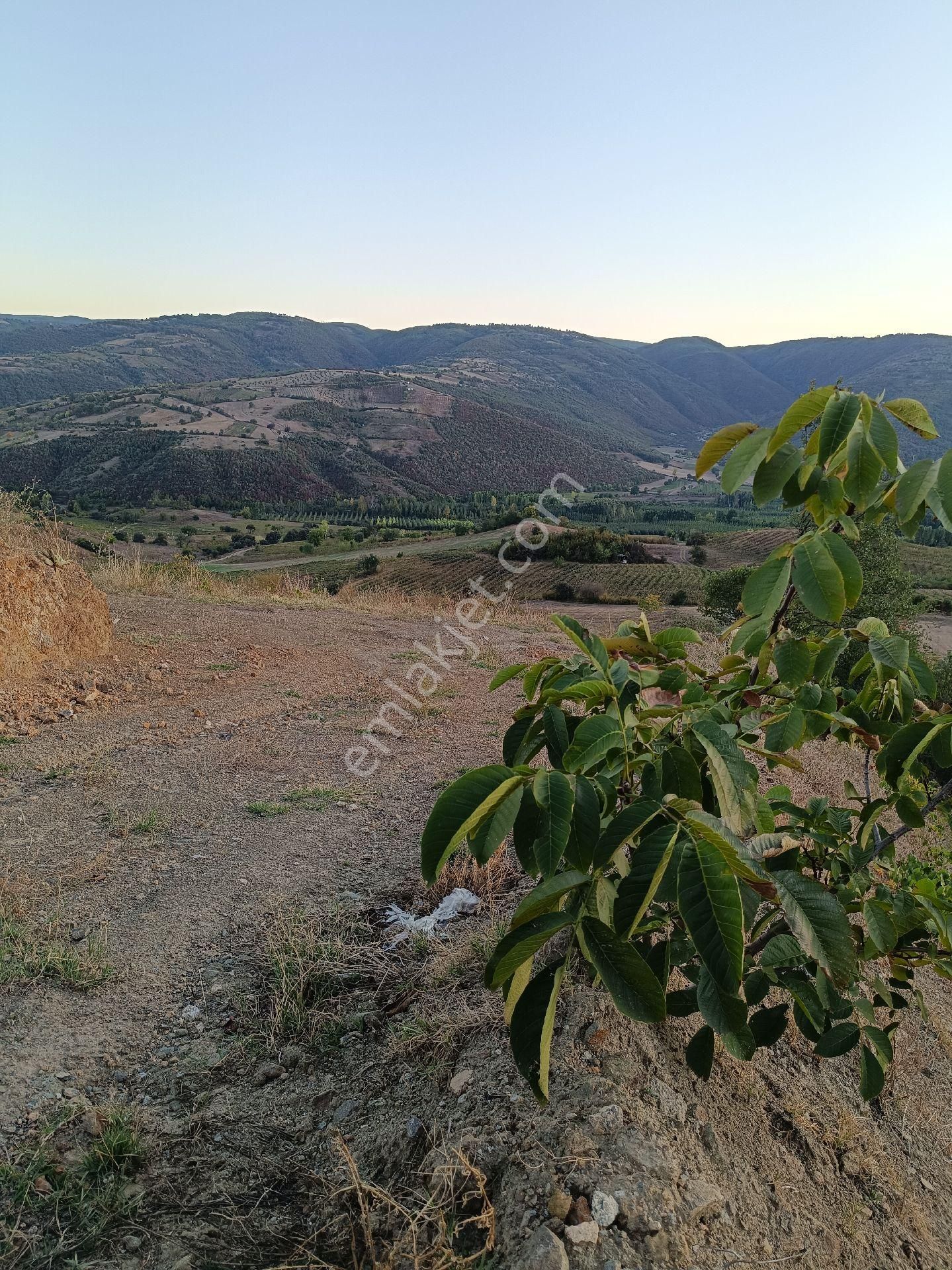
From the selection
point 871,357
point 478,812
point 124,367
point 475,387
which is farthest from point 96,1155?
point 871,357

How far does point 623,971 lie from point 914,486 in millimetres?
933

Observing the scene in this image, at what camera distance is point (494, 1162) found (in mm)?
1598

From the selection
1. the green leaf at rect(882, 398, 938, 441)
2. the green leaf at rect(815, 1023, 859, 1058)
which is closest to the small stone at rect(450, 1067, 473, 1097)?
the green leaf at rect(815, 1023, 859, 1058)

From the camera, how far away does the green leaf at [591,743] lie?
3.68 ft

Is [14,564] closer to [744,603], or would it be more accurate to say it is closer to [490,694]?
[490,694]

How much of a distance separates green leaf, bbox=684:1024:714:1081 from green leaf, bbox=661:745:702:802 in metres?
0.53

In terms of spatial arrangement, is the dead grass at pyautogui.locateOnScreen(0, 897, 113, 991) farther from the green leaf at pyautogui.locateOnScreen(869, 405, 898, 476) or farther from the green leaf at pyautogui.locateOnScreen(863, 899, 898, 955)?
the green leaf at pyautogui.locateOnScreen(869, 405, 898, 476)

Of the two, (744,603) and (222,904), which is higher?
(744,603)

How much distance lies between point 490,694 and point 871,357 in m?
212

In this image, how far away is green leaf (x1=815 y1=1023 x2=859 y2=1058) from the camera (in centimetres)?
145

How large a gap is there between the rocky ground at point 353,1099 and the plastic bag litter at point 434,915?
5cm

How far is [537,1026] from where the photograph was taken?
921mm

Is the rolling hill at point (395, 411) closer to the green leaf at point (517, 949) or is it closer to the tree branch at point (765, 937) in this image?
the tree branch at point (765, 937)


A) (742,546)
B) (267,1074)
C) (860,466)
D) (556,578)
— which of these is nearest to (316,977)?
(267,1074)
